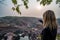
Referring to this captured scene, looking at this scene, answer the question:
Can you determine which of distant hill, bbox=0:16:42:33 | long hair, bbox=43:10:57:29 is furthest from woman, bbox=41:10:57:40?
distant hill, bbox=0:16:42:33

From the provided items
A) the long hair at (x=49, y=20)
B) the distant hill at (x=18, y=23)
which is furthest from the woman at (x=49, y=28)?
the distant hill at (x=18, y=23)

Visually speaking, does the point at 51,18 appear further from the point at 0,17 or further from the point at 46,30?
the point at 0,17

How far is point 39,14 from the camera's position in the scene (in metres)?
3.16

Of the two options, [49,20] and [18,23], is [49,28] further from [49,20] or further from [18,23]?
[18,23]

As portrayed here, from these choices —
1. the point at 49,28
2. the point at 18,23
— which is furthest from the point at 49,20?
the point at 18,23

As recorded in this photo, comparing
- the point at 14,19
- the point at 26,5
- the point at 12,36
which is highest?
the point at 26,5

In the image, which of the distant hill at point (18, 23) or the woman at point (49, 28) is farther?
the distant hill at point (18, 23)

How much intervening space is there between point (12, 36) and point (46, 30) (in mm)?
974

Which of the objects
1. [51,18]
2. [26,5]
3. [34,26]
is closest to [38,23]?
[34,26]

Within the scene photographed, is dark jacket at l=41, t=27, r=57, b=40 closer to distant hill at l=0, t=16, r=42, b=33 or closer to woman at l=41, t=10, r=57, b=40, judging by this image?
woman at l=41, t=10, r=57, b=40

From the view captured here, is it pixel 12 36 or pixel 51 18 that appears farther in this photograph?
pixel 12 36

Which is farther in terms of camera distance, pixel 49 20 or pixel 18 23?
pixel 18 23

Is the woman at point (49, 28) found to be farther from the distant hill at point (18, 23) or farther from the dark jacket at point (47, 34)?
the distant hill at point (18, 23)

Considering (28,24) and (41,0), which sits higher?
(41,0)
